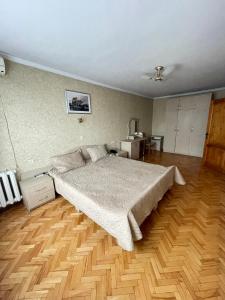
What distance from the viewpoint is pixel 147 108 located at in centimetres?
585

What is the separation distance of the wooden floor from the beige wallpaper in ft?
3.40

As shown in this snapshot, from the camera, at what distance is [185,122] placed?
5184mm

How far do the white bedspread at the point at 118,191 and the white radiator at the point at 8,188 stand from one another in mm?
591

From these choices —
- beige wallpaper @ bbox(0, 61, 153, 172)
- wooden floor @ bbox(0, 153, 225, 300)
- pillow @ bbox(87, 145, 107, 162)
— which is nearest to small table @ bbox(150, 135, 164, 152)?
beige wallpaper @ bbox(0, 61, 153, 172)

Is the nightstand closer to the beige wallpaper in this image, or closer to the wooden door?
the beige wallpaper

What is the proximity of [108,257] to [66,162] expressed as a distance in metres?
1.71

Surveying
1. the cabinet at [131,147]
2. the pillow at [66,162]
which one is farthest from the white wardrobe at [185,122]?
the pillow at [66,162]

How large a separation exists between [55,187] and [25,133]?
3.61 ft

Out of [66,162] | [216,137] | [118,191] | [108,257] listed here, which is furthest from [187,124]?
[108,257]

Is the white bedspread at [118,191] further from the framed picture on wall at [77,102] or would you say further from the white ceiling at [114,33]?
the white ceiling at [114,33]

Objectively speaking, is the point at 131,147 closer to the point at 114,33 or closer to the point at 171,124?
the point at 171,124

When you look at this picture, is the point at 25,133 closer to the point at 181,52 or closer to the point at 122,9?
the point at 122,9

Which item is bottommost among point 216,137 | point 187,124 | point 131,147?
point 131,147

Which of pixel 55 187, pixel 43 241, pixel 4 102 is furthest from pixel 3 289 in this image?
pixel 4 102
